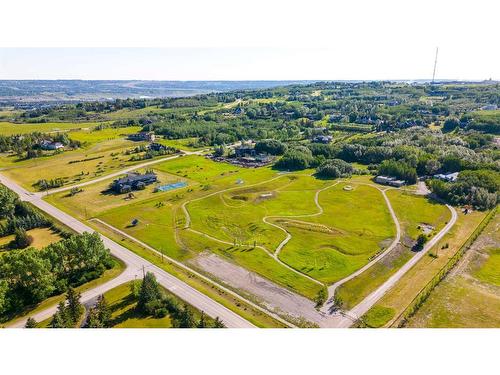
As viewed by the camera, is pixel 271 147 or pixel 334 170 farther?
pixel 271 147

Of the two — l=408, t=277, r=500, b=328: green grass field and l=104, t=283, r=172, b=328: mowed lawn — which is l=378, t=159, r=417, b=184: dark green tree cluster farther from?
l=104, t=283, r=172, b=328: mowed lawn

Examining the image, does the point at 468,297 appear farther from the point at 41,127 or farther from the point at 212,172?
the point at 41,127

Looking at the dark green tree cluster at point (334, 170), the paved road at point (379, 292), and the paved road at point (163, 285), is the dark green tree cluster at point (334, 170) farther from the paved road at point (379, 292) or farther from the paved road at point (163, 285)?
the paved road at point (163, 285)

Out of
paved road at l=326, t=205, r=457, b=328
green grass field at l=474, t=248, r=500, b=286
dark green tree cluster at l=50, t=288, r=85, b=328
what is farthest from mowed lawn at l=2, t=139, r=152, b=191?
green grass field at l=474, t=248, r=500, b=286

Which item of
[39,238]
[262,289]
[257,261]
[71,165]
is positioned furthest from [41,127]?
[262,289]

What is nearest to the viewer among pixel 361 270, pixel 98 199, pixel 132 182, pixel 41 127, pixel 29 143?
pixel 361 270
